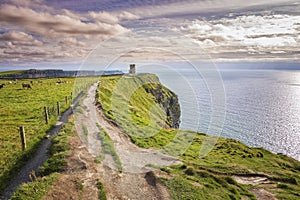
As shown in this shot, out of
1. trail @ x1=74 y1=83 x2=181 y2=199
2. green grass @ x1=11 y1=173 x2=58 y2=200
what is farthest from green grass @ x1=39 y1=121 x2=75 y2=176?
green grass @ x1=11 y1=173 x2=58 y2=200

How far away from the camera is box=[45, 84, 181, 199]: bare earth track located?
1231 centimetres

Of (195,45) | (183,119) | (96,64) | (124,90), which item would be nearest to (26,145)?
(96,64)

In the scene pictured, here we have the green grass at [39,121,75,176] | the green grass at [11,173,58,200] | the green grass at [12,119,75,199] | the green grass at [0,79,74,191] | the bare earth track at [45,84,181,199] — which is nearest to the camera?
the green grass at [11,173,58,200]

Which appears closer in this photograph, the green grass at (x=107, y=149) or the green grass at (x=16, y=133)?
the green grass at (x=16, y=133)

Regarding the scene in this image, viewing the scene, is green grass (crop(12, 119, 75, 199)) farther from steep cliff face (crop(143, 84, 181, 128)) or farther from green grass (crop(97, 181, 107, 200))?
steep cliff face (crop(143, 84, 181, 128))

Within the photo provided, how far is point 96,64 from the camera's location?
67.6 feet

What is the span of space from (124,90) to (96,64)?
34903 mm

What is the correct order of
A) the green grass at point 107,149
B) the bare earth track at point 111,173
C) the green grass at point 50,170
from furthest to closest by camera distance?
the green grass at point 107,149 < the bare earth track at point 111,173 < the green grass at point 50,170

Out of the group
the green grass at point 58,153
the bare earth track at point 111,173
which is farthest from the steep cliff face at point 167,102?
the green grass at point 58,153

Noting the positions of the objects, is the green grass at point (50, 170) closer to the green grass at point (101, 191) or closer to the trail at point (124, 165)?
the trail at point (124, 165)

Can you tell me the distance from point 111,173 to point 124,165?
1848 millimetres

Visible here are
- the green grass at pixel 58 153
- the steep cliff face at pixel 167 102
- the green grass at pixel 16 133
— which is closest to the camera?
the green grass at pixel 58 153

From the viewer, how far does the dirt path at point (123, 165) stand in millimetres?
12938

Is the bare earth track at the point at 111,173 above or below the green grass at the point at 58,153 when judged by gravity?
below
